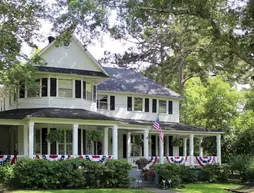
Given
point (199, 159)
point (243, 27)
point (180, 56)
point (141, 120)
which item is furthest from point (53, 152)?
point (180, 56)

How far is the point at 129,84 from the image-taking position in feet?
116

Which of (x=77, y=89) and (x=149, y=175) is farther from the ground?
(x=77, y=89)

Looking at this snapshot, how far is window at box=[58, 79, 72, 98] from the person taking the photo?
28062mm

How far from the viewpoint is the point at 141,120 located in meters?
33.7

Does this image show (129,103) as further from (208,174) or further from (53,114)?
(53,114)

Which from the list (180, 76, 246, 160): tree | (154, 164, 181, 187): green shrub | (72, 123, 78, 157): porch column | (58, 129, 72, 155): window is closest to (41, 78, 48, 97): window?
(58, 129, 72, 155): window

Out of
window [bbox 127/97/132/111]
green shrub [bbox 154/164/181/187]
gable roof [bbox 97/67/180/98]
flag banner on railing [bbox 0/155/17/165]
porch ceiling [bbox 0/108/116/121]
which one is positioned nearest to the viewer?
flag banner on railing [bbox 0/155/17/165]

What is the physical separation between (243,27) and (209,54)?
5.59 m

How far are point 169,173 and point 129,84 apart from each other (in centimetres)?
1201

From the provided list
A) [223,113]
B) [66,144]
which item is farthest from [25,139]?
[223,113]

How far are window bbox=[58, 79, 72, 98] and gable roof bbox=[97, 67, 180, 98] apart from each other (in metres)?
4.84

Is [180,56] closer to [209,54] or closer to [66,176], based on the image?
[209,54]

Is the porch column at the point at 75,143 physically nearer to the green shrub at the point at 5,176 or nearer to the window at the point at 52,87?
the window at the point at 52,87

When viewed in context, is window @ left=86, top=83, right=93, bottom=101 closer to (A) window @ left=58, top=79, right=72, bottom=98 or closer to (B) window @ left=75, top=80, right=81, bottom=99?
(B) window @ left=75, top=80, right=81, bottom=99
